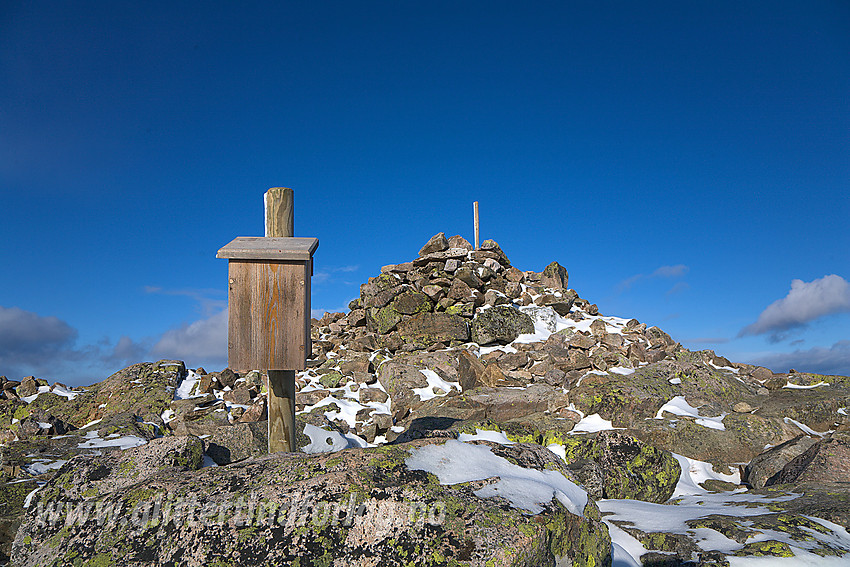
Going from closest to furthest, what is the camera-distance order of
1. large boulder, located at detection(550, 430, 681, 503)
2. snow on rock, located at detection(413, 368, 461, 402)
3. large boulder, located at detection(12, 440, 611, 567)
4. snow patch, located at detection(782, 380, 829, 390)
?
large boulder, located at detection(12, 440, 611, 567)
large boulder, located at detection(550, 430, 681, 503)
snow on rock, located at detection(413, 368, 461, 402)
snow patch, located at detection(782, 380, 829, 390)

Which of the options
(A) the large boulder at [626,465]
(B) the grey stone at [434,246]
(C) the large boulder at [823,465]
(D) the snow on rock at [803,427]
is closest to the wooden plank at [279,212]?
(A) the large boulder at [626,465]

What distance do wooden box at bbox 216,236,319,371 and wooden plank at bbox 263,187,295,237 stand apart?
1.87 feet

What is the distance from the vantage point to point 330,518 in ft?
11.4

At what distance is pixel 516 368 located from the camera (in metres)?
15.4

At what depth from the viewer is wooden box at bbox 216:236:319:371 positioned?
6.27m

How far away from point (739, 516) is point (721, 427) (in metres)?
6.19

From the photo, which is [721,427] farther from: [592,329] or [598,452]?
[592,329]

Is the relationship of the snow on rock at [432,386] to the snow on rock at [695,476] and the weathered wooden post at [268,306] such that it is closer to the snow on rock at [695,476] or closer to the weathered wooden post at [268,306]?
the snow on rock at [695,476]

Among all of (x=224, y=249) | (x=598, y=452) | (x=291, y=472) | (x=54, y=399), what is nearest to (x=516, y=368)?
(x=598, y=452)

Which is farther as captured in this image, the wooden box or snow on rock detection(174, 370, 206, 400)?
snow on rock detection(174, 370, 206, 400)

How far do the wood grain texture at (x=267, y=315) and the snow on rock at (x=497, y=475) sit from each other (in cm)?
258

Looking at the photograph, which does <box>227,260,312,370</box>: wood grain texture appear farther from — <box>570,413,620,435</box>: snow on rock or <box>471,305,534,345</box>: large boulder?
<box>471,305,534,345</box>: large boulder

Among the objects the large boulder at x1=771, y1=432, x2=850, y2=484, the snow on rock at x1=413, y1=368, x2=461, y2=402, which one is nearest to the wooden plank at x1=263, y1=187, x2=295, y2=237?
the snow on rock at x1=413, y1=368, x2=461, y2=402

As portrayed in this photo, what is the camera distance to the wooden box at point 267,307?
20.6ft
